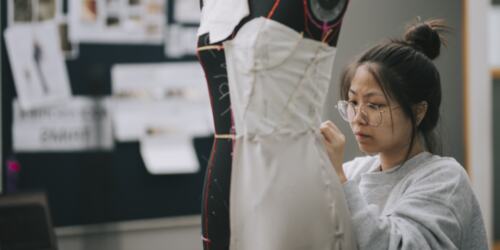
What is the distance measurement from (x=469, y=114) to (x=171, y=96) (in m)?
1.28

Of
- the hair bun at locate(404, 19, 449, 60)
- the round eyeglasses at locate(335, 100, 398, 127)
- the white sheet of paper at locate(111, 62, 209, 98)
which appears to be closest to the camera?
the round eyeglasses at locate(335, 100, 398, 127)

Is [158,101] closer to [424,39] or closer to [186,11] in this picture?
[186,11]

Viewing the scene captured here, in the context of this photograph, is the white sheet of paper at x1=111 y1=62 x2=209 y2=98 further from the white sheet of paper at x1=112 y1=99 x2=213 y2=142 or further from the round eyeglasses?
the round eyeglasses

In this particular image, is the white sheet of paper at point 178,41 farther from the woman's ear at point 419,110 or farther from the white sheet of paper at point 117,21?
the woman's ear at point 419,110

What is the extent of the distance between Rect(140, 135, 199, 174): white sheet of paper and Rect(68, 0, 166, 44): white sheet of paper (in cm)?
34

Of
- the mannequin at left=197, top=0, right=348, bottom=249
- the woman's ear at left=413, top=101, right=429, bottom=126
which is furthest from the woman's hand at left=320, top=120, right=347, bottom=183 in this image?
the woman's ear at left=413, top=101, right=429, bottom=126

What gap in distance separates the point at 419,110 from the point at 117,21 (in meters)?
1.19

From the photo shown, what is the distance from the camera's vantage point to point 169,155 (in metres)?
2.08

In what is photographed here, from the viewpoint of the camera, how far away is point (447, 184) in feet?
3.65

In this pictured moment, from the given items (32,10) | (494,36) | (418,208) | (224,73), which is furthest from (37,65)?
(494,36)

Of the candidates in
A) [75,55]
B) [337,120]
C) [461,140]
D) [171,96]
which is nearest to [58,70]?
[75,55]

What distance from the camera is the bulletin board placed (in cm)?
193

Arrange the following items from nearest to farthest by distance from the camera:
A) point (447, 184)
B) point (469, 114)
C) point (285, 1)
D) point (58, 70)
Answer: point (285, 1) < point (447, 184) < point (58, 70) < point (469, 114)

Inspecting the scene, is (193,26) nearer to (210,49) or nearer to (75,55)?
(75,55)
